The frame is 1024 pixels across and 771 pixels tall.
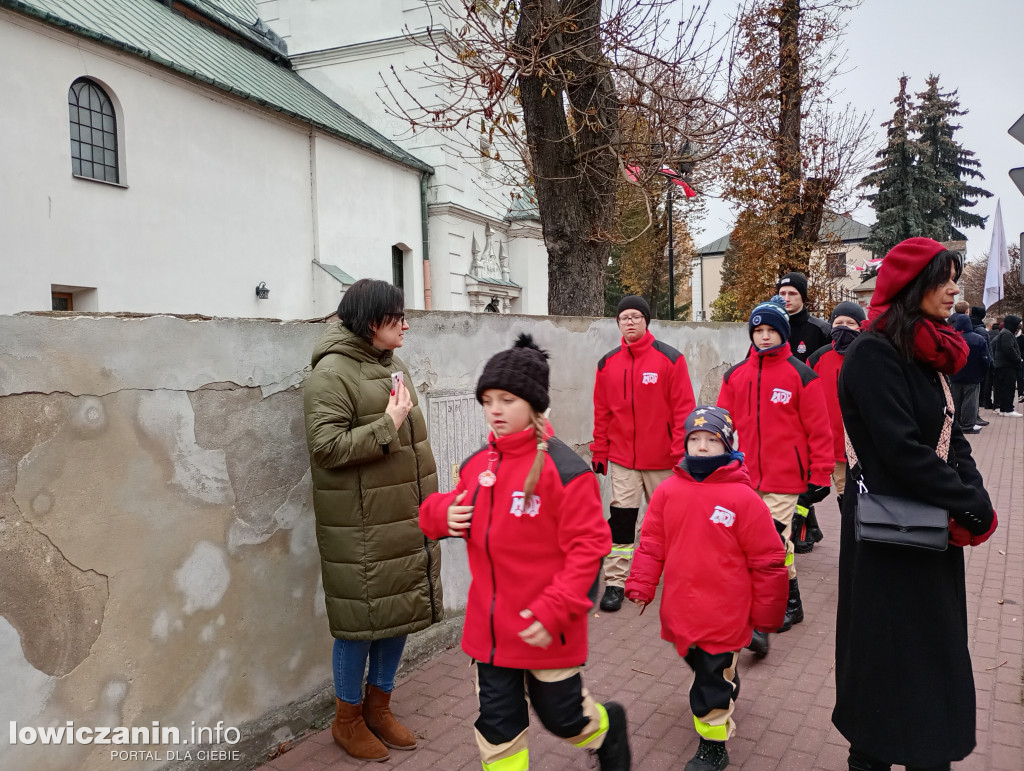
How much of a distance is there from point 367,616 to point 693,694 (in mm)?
1424

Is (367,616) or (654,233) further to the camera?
(654,233)

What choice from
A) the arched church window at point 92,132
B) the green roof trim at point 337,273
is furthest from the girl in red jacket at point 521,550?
the green roof trim at point 337,273

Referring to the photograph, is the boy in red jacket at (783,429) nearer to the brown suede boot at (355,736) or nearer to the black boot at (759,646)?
the black boot at (759,646)

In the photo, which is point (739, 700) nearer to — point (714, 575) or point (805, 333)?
point (714, 575)

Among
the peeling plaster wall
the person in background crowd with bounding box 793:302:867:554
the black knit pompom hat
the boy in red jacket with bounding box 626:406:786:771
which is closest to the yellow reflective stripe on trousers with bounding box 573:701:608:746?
the boy in red jacket with bounding box 626:406:786:771

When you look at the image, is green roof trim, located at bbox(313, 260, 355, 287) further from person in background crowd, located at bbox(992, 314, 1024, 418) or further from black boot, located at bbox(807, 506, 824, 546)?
black boot, located at bbox(807, 506, 824, 546)

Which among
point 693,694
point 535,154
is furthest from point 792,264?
point 693,694

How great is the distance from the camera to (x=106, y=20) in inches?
631

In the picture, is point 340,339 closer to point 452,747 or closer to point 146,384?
point 146,384

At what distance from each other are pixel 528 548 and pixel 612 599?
9.68 ft

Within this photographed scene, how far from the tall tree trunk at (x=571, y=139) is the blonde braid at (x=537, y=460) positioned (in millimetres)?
5259

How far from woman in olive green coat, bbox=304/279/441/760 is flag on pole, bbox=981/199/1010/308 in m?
14.4

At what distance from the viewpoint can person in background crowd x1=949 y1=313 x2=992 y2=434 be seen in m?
13.4

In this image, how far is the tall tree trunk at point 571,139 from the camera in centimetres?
740
